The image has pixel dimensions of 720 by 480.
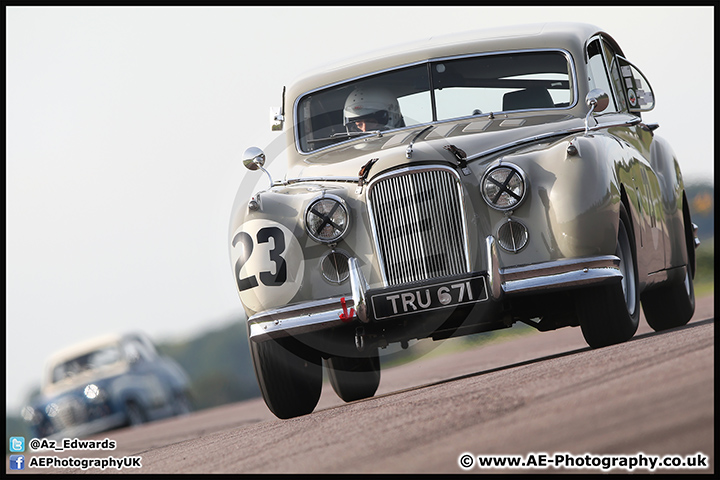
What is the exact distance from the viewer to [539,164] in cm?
581

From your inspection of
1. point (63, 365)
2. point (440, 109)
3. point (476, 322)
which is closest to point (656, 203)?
point (440, 109)

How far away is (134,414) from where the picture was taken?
15312 millimetres

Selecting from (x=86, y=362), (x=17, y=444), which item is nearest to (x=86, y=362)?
(x=86, y=362)

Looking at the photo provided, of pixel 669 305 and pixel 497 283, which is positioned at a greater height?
pixel 497 283

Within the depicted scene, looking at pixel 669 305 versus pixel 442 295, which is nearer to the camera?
pixel 442 295

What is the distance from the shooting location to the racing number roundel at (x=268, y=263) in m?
6.07

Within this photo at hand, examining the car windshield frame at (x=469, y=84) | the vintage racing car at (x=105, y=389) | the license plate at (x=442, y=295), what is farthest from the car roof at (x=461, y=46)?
the vintage racing car at (x=105, y=389)

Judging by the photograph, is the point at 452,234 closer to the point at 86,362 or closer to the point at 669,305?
the point at 669,305

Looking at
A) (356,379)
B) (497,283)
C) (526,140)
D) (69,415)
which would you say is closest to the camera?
(497,283)

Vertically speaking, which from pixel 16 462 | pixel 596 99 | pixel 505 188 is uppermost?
pixel 596 99

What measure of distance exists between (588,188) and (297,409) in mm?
2316

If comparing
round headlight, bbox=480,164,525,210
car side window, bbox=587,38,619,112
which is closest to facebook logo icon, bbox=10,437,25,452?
round headlight, bbox=480,164,525,210

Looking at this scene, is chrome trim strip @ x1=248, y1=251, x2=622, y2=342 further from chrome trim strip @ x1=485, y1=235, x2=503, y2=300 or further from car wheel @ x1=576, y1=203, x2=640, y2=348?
car wheel @ x1=576, y1=203, x2=640, y2=348

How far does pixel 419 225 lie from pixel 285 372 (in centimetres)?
129
